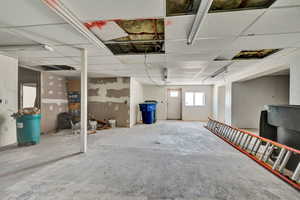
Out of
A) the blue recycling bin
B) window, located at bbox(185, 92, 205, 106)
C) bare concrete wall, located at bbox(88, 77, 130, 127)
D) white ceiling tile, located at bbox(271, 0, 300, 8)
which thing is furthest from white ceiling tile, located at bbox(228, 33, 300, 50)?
window, located at bbox(185, 92, 205, 106)

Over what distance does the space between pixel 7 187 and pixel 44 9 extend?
2232mm

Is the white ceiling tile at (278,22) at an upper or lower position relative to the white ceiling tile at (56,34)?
upper

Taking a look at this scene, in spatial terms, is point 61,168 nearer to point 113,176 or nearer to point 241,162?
point 113,176

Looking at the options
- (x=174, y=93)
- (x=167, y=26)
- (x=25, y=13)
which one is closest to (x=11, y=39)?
(x=25, y=13)

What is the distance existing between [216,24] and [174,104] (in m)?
5.97

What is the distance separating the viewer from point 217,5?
4.63 ft

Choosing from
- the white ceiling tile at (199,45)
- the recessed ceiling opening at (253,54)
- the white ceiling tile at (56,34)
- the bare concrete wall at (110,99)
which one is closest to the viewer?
the white ceiling tile at (56,34)

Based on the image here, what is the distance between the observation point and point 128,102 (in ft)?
17.3

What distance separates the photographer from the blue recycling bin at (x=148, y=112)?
234 inches

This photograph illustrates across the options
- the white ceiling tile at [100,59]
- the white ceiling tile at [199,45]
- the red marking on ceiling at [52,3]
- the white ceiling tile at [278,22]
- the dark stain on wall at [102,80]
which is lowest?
the dark stain on wall at [102,80]

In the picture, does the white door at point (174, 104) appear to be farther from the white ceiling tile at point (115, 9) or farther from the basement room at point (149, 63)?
the white ceiling tile at point (115, 9)

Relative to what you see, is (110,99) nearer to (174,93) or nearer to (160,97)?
(160,97)

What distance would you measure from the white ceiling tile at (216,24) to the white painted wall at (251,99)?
13.1ft

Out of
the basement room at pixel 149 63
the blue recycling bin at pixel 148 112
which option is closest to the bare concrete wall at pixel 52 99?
the basement room at pixel 149 63
